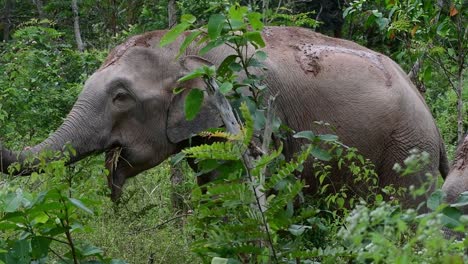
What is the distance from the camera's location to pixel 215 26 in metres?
4.77

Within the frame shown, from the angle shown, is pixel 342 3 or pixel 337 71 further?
pixel 342 3

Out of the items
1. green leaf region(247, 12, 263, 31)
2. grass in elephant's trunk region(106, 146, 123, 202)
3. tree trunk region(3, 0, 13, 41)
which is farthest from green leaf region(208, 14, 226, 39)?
tree trunk region(3, 0, 13, 41)

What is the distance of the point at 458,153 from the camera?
5516 millimetres

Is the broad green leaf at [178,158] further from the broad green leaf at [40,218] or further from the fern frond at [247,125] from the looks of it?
the fern frond at [247,125]

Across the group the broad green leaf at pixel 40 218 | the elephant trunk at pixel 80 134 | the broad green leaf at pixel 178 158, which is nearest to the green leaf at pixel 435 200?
the broad green leaf at pixel 178 158

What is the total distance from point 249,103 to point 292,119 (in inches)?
108

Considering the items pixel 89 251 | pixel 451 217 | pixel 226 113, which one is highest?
pixel 451 217

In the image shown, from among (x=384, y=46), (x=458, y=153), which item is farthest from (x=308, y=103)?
(x=384, y=46)

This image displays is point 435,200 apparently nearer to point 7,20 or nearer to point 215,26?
point 215,26

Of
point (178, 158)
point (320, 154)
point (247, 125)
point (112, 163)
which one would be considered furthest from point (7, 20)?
point (247, 125)

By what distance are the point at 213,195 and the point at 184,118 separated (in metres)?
2.60

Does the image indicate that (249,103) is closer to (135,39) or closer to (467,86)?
(135,39)

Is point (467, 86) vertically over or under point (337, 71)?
under

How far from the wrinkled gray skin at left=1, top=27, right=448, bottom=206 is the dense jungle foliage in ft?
0.75
